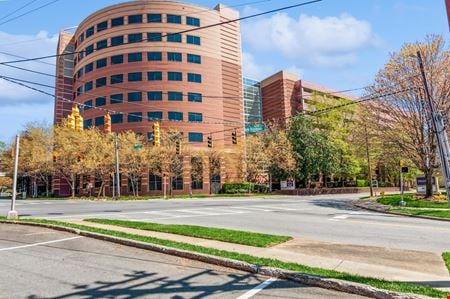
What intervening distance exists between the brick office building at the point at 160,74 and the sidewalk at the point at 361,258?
45.2 meters

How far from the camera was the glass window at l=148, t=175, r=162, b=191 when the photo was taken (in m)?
54.7

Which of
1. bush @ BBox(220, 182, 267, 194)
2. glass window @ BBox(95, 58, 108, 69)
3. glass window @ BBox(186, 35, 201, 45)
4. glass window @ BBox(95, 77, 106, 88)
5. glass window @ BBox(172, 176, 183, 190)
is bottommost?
bush @ BBox(220, 182, 267, 194)

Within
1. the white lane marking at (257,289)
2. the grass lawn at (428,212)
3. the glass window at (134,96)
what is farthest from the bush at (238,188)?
the white lane marking at (257,289)

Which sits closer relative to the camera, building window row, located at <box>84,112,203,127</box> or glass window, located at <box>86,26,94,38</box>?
building window row, located at <box>84,112,203,127</box>

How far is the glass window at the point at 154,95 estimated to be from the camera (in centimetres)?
5606

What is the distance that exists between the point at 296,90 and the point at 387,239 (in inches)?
2706

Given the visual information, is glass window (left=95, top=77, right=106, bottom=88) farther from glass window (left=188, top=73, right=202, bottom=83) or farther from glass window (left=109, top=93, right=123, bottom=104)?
glass window (left=188, top=73, right=202, bottom=83)

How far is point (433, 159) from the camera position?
27734 mm

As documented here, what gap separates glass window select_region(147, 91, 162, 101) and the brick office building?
0.15 metres

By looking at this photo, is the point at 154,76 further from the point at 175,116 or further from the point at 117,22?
the point at 117,22

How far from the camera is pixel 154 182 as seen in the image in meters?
55.0

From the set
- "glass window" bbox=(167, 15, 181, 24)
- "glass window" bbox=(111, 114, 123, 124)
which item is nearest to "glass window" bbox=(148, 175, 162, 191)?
"glass window" bbox=(111, 114, 123, 124)

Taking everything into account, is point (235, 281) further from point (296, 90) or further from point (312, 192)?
point (296, 90)

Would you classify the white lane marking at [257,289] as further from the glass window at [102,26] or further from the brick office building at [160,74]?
the glass window at [102,26]
